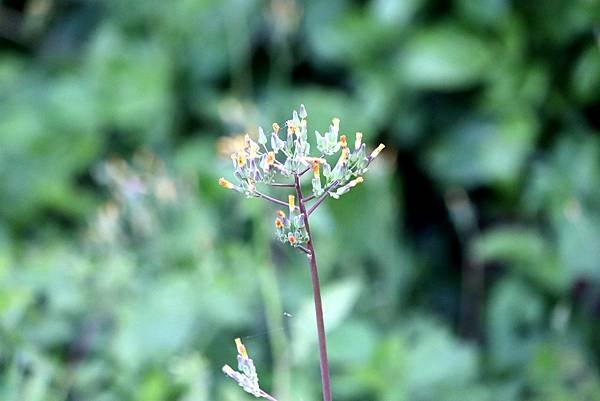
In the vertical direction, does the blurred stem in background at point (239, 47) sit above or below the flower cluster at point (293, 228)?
above

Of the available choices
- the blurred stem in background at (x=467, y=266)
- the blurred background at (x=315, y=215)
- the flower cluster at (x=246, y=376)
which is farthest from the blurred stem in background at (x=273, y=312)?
the flower cluster at (x=246, y=376)

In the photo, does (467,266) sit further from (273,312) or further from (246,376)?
(246,376)

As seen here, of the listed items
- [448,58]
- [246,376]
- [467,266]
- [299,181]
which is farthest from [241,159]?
[467,266]

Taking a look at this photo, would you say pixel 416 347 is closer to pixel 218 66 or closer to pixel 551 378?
pixel 551 378

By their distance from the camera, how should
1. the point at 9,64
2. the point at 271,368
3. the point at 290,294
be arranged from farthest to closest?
1. the point at 9,64
2. the point at 290,294
3. the point at 271,368

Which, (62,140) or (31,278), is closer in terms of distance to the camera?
(31,278)

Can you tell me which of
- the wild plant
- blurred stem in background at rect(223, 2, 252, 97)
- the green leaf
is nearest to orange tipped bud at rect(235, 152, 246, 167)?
the wild plant

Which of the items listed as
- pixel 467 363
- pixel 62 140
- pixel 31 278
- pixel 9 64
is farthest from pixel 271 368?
pixel 9 64

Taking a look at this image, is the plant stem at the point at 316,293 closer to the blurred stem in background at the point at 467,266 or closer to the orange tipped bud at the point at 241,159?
the orange tipped bud at the point at 241,159
